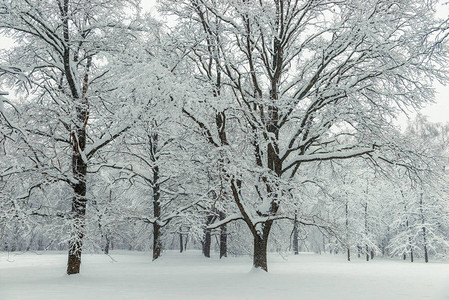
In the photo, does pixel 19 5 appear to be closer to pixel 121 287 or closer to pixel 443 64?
pixel 121 287

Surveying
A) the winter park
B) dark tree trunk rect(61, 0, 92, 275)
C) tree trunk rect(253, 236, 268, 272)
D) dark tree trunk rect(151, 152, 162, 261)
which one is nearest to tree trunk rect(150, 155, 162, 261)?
dark tree trunk rect(151, 152, 162, 261)

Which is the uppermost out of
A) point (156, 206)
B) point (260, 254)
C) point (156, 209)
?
point (156, 206)

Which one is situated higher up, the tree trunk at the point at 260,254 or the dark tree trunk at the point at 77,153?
the dark tree trunk at the point at 77,153

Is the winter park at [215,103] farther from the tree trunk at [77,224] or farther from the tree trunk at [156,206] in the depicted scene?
the tree trunk at [156,206]

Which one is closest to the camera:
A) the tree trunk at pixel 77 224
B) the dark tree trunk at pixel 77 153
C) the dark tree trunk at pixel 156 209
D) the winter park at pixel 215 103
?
the winter park at pixel 215 103

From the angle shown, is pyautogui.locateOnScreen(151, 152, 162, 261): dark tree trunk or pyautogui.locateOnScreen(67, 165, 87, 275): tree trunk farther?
pyautogui.locateOnScreen(151, 152, 162, 261): dark tree trunk

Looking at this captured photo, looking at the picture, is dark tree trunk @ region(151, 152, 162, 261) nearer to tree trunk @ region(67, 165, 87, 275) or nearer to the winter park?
the winter park

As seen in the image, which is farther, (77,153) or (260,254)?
(260,254)

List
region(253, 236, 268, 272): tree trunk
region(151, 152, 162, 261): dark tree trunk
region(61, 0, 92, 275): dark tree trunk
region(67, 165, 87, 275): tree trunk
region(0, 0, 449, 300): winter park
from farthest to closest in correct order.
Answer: region(151, 152, 162, 261): dark tree trunk, region(253, 236, 268, 272): tree trunk, region(61, 0, 92, 275): dark tree trunk, region(67, 165, 87, 275): tree trunk, region(0, 0, 449, 300): winter park

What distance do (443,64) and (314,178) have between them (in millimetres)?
5002

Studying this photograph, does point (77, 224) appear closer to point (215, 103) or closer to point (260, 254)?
point (215, 103)

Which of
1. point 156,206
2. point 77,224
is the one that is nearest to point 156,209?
point 156,206

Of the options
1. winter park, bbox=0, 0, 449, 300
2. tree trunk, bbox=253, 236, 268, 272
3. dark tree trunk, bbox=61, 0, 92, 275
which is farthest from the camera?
tree trunk, bbox=253, 236, 268, 272

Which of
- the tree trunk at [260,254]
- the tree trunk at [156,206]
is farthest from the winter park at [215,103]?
the tree trunk at [156,206]
